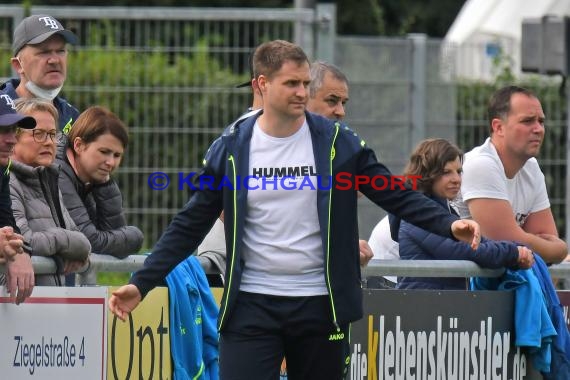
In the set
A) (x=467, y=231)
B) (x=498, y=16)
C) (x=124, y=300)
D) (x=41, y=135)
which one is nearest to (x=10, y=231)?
(x=124, y=300)

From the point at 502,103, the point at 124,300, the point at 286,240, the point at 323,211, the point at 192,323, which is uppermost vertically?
the point at 502,103

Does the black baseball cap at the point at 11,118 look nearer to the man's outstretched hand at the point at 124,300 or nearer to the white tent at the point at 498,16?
the man's outstretched hand at the point at 124,300

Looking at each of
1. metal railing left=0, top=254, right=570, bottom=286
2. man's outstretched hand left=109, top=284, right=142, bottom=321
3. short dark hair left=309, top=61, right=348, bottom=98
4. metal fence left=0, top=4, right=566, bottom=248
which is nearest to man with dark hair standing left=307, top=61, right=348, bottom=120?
short dark hair left=309, top=61, right=348, bottom=98

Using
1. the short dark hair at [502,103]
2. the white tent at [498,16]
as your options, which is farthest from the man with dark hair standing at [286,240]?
the white tent at [498,16]

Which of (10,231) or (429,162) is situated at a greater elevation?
(429,162)

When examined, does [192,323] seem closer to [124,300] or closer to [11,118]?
[124,300]

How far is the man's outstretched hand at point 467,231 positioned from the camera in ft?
20.4

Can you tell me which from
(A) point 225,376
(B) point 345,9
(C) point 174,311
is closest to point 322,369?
(A) point 225,376

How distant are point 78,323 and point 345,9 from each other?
23.8 meters

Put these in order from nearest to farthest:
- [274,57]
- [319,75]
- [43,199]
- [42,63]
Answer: [274,57], [43,199], [319,75], [42,63]

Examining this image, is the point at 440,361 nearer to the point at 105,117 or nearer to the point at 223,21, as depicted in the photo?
the point at 105,117

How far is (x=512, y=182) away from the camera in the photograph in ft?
27.5

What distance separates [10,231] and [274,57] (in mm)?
1319

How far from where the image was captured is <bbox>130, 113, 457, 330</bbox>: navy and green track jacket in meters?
6.20
